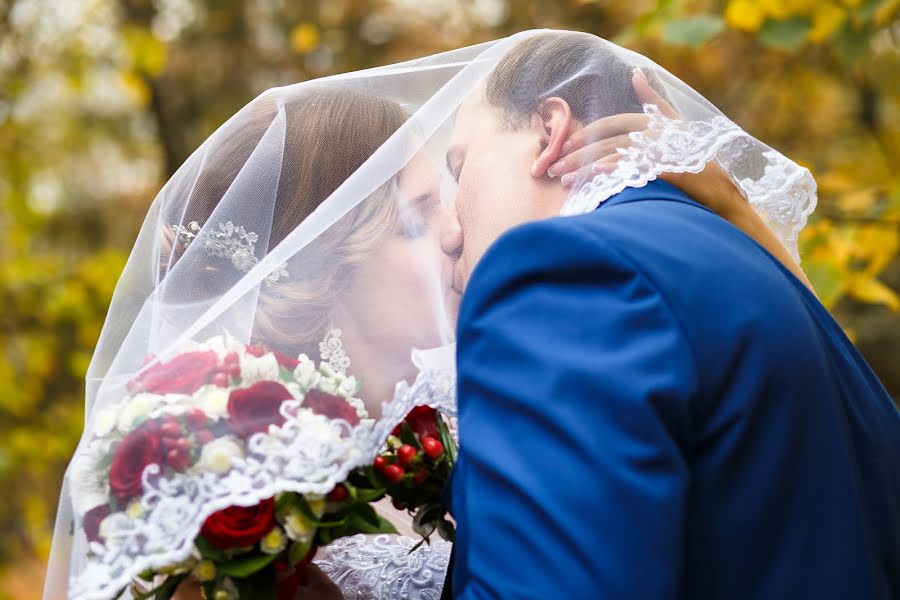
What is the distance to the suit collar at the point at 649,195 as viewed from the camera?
1688 mm

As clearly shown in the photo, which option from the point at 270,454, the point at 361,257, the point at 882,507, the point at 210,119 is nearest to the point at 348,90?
the point at 361,257

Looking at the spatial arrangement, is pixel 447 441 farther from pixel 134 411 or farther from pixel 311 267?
pixel 134 411

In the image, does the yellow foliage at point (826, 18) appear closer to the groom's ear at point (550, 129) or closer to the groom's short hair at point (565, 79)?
the groom's short hair at point (565, 79)

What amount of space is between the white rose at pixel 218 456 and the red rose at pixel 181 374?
5.7 inches

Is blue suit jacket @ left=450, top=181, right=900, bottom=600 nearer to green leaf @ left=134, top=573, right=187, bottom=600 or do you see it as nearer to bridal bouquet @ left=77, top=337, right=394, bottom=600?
bridal bouquet @ left=77, top=337, right=394, bottom=600

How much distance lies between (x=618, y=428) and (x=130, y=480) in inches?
32.9

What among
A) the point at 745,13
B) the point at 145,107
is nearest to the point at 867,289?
the point at 745,13

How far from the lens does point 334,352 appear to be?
1.84 metres

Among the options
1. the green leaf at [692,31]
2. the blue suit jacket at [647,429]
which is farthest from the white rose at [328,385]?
the green leaf at [692,31]

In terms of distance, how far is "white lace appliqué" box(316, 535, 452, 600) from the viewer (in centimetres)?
228

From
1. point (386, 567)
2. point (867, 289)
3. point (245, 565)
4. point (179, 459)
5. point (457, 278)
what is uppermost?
point (457, 278)

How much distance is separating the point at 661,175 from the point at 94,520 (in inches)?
46.5

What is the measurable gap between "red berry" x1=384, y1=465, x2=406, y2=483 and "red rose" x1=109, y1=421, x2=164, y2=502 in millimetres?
415

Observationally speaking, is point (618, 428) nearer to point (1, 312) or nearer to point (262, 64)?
point (1, 312)
